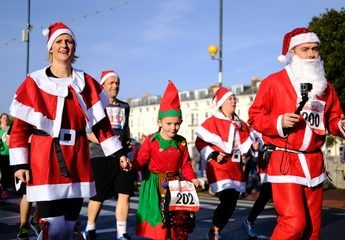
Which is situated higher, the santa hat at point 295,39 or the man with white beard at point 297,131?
the santa hat at point 295,39

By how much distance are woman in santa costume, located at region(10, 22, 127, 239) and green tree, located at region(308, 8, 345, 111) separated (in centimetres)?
2111

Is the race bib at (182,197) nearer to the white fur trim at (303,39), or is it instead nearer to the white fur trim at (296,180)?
the white fur trim at (296,180)

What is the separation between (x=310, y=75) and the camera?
470cm

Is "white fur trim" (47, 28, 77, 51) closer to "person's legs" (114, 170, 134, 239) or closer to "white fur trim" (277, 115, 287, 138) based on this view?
"white fur trim" (277, 115, 287, 138)

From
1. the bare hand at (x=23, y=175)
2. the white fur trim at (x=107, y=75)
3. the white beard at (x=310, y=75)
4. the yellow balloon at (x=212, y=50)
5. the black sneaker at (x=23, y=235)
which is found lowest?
the black sneaker at (x=23, y=235)

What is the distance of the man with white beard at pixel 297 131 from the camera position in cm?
439

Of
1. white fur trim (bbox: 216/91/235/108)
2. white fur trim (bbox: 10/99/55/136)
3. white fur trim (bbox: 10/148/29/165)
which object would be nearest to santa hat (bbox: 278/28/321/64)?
white fur trim (bbox: 10/99/55/136)

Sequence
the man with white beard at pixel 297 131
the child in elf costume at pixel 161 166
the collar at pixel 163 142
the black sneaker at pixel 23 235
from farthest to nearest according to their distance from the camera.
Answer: the black sneaker at pixel 23 235 → the collar at pixel 163 142 → the child in elf costume at pixel 161 166 → the man with white beard at pixel 297 131

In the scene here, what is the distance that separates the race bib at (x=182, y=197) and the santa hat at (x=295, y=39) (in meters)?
1.56

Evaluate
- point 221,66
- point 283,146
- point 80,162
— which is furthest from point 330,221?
point 221,66

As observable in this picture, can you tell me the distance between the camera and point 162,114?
232 inches

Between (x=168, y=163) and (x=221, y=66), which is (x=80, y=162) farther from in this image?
(x=221, y=66)

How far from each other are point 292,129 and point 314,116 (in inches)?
9.4

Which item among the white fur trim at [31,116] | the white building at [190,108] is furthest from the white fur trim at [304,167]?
the white building at [190,108]
